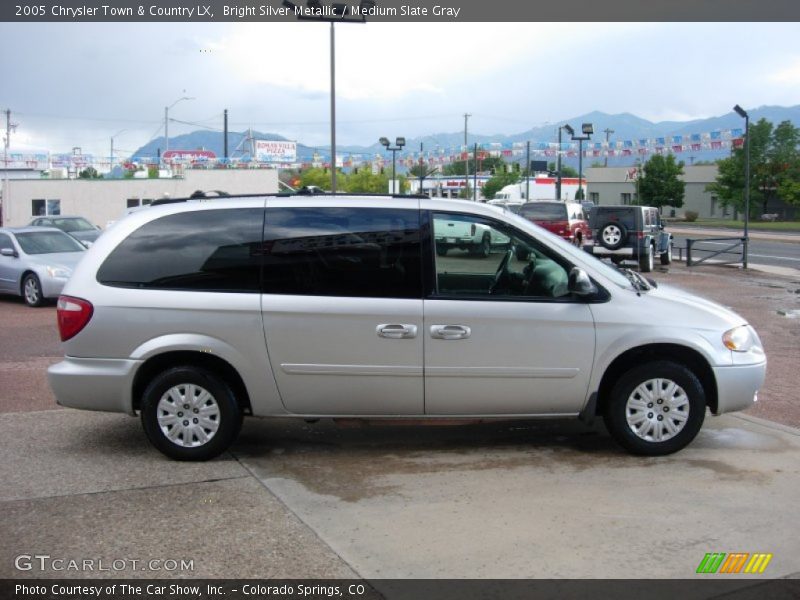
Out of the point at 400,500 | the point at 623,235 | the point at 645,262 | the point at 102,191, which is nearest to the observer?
the point at 400,500

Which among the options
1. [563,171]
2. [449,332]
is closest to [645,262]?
[449,332]

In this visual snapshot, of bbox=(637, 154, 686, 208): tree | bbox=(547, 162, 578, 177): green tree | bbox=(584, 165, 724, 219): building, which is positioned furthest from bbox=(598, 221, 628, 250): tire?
bbox=(547, 162, 578, 177): green tree

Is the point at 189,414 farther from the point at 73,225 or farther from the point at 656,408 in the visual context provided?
the point at 73,225

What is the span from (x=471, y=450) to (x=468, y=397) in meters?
0.57

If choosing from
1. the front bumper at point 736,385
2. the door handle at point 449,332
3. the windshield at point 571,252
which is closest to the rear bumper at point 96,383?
the door handle at point 449,332

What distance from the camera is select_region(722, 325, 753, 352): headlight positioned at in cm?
619

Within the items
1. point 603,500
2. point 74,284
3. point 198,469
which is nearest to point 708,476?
point 603,500

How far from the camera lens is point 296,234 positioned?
6180 mm

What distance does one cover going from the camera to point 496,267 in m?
6.30

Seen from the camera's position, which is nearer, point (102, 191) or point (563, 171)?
point (102, 191)

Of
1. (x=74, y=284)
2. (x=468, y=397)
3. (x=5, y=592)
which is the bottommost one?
(x=5, y=592)

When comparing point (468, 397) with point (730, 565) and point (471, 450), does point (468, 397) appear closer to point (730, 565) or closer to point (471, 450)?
point (471, 450)

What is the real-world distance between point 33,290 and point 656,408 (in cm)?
1256

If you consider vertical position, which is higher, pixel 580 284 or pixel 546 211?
pixel 546 211
